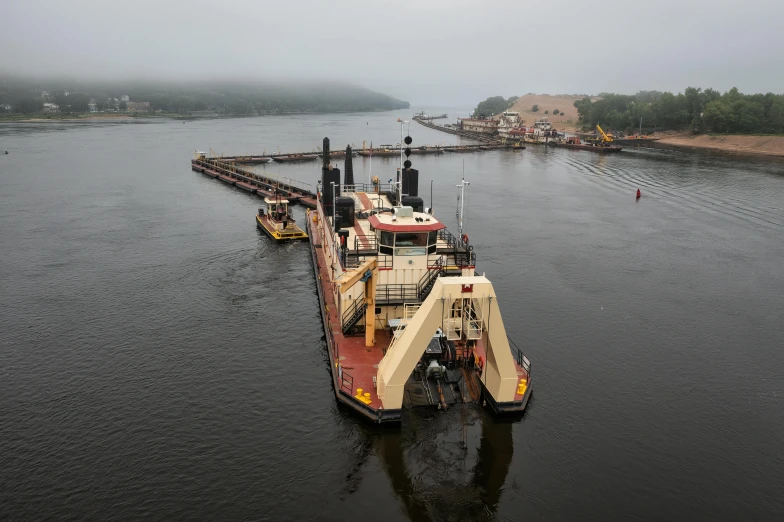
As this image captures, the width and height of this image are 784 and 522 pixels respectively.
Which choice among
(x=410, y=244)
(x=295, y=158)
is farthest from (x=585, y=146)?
(x=410, y=244)

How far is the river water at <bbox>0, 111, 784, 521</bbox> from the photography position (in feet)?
67.1

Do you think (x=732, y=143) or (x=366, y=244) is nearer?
(x=366, y=244)

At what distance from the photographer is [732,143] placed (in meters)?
142

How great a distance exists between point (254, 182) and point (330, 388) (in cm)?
5988

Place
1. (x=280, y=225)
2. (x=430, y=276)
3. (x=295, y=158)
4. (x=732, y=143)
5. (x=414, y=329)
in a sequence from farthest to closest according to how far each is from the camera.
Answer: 1. (x=732, y=143)
2. (x=295, y=158)
3. (x=280, y=225)
4. (x=430, y=276)
5. (x=414, y=329)

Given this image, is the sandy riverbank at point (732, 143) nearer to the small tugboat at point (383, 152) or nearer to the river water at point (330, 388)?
the small tugboat at point (383, 152)

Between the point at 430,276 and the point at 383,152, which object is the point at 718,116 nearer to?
the point at 383,152

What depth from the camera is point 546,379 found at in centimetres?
2838

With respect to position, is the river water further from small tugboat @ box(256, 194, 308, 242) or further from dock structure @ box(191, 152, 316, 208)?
dock structure @ box(191, 152, 316, 208)

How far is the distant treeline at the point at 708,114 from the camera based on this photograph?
146m

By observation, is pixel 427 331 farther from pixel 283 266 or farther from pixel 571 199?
pixel 571 199

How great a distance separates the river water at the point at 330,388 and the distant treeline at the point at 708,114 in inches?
4126

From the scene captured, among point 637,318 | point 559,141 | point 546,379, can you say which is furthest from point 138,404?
point 559,141

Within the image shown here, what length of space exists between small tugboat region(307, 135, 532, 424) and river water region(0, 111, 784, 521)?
51.8 inches
